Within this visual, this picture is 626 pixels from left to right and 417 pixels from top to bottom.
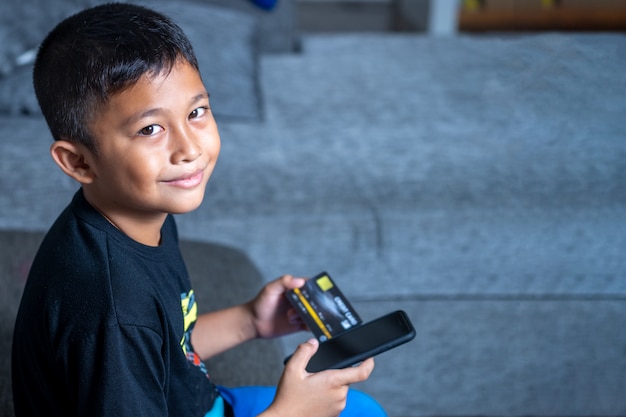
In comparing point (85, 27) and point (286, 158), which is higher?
point (85, 27)

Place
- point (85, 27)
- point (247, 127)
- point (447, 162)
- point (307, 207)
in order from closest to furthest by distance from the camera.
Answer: point (85, 27) → point (307, 207) → point (447, 162) → point (247, 127)

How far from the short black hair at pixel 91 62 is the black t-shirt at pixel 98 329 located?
0.09 m

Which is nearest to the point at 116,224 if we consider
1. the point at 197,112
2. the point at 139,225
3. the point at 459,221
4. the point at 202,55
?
the point at 139,225

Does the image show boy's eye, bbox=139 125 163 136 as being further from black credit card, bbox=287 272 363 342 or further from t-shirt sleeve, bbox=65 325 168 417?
black credit card, bbox=287 272 363 342

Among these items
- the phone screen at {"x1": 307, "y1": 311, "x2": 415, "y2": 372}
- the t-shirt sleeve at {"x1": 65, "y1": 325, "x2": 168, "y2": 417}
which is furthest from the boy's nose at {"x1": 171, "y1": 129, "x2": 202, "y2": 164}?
the phone screen at {"x1": 307, "y1": 311, "x2": 415, "y2": 372}

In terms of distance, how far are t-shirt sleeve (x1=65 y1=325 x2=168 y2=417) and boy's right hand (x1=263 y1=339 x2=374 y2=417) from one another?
0.45 feet

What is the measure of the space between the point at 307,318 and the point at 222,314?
0.41 feet

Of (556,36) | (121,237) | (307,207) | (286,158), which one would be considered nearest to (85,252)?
(121,237)

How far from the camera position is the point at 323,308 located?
0.83 metres

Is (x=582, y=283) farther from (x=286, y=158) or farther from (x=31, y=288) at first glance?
(x=31, y=288)

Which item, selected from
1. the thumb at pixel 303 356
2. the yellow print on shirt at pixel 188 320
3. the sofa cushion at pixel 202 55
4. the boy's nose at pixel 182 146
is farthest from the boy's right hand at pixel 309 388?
the sofa cushion at pixel 202 55

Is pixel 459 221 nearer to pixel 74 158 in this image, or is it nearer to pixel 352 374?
pixel 352 374

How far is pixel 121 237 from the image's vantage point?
0.66m

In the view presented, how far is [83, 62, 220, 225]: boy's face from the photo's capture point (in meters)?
0.61
